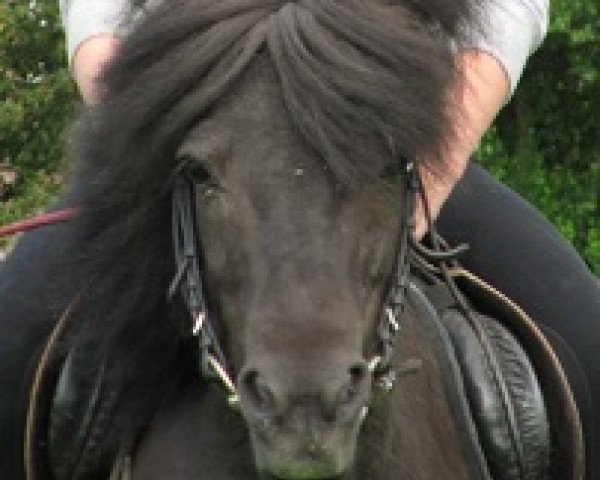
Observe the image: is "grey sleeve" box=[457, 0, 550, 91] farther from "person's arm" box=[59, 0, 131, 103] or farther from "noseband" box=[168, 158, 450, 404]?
"person's arm" box=[59, 0, 131, 103]

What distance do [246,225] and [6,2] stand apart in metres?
13.0

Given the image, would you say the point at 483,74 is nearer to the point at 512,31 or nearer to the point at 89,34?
the point at 512,31

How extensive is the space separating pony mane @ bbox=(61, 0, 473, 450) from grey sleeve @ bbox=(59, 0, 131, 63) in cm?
54

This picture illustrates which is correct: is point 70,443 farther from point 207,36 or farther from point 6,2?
point 6,2

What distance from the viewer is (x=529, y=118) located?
17.8 meters

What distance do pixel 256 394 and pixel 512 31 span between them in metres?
1.69

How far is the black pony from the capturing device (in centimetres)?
341

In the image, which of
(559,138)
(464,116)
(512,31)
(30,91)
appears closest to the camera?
(464,116)

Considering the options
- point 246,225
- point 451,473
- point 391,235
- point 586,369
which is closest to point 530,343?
point 586,369

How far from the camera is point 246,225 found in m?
3.55

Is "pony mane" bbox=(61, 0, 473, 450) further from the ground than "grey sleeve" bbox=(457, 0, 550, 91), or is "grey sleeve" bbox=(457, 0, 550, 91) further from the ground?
"pony mane" bbox=(61, 0, 473, 450)

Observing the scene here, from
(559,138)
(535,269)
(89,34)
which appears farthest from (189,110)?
(559,138)

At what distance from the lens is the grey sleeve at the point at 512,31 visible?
4.30 meters

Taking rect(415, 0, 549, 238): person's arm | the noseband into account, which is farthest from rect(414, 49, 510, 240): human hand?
the noseband
